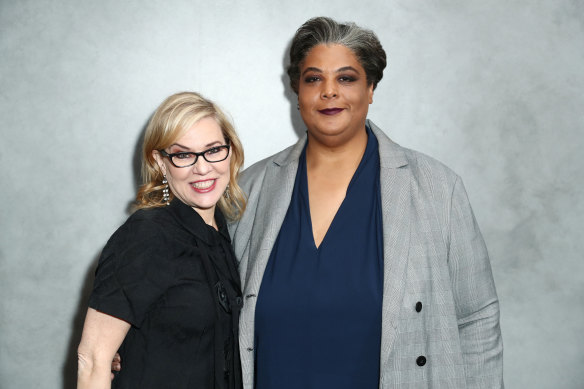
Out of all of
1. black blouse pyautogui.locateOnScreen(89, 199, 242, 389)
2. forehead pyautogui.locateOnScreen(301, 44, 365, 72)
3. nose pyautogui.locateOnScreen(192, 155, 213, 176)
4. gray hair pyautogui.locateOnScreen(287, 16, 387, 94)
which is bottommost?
black blouse pyautogui.locateOnScreen(89, 199, 242, 389)

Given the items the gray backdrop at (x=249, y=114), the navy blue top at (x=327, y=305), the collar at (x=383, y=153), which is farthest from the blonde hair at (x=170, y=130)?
the gray backdrop at (x=249, y=114)

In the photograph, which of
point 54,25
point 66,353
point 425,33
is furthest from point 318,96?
Result: point 66,353

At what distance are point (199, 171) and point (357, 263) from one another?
631mm

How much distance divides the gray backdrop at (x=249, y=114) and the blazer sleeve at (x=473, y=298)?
2.52 feet

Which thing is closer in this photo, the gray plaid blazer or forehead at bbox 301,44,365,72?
the gray plaid blazer

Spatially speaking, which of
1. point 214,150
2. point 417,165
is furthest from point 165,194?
point 417,165

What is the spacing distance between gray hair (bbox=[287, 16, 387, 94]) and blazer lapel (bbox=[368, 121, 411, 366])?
281 millimetres

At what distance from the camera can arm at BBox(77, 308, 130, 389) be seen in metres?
1.58

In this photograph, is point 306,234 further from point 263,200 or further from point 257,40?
point 257,40

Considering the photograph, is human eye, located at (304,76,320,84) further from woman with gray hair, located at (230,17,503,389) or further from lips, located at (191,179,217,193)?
lips, located at (191,179,217,193)

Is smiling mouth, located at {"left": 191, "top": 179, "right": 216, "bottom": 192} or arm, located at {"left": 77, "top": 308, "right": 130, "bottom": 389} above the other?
smiling mouth, located at {"left": 191, "top": 179, "right": 216, "bottom": 192}

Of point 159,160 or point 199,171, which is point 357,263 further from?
point 159,160

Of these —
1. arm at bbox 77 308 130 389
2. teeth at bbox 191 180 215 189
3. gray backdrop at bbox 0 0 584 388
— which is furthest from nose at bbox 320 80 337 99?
arm at bbox 77 308 130 389

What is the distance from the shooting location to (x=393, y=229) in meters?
1.87
